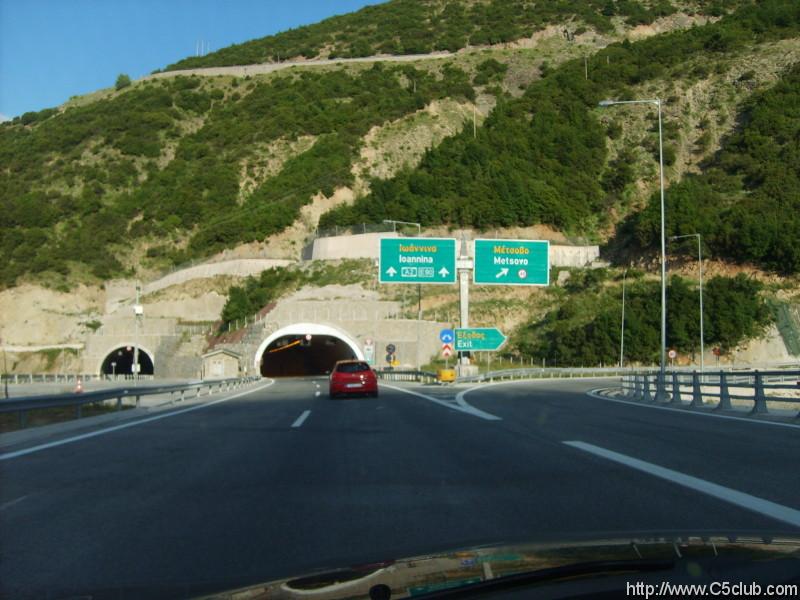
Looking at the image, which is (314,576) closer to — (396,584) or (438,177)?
(396,584)

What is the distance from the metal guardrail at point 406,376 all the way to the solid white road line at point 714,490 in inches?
1432

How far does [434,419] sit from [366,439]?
14.5 ft

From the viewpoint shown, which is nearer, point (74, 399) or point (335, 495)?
point (335, 495)

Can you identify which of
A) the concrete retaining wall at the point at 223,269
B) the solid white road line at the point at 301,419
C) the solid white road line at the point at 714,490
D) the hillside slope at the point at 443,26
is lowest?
the solid white road line at the point at 301,419

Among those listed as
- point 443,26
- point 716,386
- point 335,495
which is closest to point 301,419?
point 335,495

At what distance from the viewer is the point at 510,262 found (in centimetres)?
4438

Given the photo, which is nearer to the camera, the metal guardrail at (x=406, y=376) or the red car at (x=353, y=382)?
the red car at (x=353, y=382)

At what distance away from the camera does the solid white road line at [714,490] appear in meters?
6.46

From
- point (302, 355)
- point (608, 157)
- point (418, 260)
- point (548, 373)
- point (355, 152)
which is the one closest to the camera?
point (418, 260)

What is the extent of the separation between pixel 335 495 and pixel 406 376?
5268 centimetres

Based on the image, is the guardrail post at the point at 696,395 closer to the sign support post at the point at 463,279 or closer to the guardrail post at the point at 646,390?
the guardrail post at the point at 646,390

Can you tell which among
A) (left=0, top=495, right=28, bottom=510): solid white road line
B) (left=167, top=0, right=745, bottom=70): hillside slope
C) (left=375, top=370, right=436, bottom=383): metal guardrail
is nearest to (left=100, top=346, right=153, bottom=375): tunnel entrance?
(left=375, top=370, right=436, bottom=383): metal guardrail

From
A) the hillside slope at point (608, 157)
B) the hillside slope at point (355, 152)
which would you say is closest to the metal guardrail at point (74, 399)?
the hillside slope at point (608, 157)

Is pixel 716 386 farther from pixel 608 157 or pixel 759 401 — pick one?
pixel 608 157
